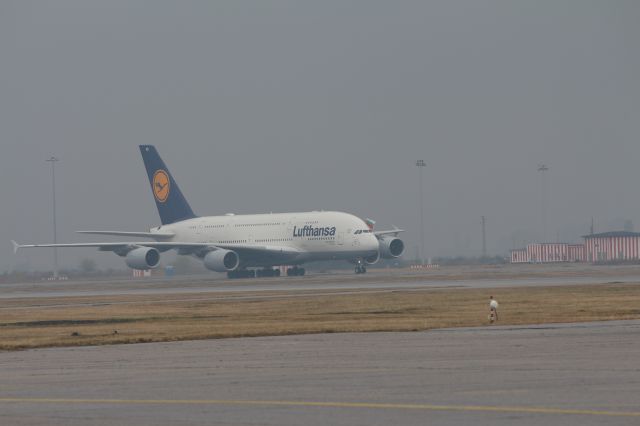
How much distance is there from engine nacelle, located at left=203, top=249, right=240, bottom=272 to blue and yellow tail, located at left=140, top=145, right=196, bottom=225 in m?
11.5

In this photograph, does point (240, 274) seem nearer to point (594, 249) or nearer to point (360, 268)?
point (360, 268)

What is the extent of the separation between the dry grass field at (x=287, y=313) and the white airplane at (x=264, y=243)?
36.1 m

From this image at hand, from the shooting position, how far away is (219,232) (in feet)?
347

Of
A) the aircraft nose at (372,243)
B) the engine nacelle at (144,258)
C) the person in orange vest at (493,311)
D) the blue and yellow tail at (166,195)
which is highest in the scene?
the blue and yellow tail at (166,195)

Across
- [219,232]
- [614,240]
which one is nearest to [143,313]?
[219,232]

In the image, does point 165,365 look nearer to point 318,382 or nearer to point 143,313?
point 318,382

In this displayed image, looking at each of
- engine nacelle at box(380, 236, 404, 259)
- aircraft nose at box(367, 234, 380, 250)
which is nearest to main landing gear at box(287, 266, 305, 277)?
engine nacelle at box(380, 236, 404, 259)

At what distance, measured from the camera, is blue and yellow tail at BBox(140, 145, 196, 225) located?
110688mm

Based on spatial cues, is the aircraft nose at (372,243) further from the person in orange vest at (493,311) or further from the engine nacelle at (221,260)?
the person in orange vest at (493,311)

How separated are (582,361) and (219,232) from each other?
84844 mm

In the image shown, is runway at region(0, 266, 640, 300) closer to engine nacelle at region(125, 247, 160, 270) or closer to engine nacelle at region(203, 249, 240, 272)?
engine nacelle at region(125, 247, 160, 270)

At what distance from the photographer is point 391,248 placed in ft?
338

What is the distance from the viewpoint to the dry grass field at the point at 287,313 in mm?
34125

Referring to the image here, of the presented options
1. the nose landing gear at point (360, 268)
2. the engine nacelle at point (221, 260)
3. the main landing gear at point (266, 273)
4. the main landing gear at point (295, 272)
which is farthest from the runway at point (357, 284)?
the main landing gear at point (266, 273)
